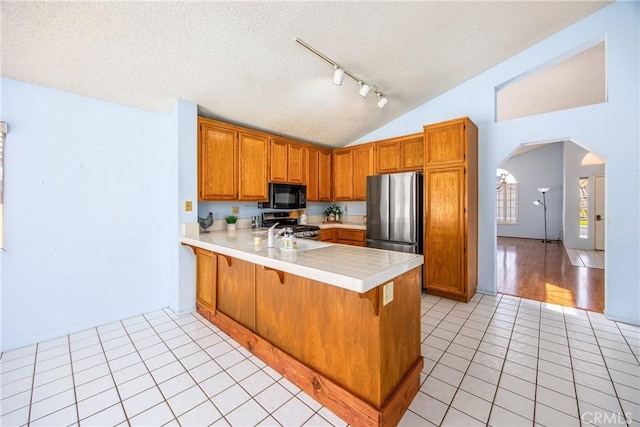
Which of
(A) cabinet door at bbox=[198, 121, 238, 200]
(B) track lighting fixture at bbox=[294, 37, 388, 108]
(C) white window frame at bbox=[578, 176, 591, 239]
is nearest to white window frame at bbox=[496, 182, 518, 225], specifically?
(C) white window frame at bbox=[578, 176, 591, 239]

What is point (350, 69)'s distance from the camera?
3.01 meters

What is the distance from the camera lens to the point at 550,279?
171 inches

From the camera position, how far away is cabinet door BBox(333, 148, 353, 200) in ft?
16.1

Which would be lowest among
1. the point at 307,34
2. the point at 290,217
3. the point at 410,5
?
the point at 290,217

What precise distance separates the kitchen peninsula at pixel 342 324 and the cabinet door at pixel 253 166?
1465mm

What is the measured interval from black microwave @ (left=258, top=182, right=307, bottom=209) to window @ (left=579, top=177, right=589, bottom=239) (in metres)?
7.95

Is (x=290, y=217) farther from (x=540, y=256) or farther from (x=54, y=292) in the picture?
(x=540, y=256)

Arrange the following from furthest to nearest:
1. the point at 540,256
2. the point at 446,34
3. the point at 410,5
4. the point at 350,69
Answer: the point at 540,256 < the point at 350,69 < the point at 446,34 < the point at 410,5

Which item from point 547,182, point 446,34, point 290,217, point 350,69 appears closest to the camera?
point 446,34

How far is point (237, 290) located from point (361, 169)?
318 cm

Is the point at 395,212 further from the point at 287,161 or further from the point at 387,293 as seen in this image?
the point at 387,293

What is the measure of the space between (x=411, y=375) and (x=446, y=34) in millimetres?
3312

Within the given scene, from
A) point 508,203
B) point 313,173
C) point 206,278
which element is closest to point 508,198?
point 508,203

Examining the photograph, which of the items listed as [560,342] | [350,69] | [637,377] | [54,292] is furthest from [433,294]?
[54,292]
